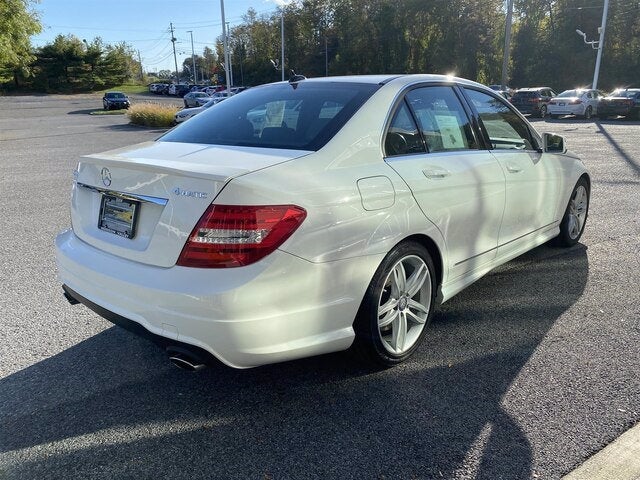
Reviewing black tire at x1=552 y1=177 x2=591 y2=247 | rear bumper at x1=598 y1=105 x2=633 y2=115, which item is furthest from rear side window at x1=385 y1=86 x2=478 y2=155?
rear bumper at x1=598 y1=105 x2=633 y2=115

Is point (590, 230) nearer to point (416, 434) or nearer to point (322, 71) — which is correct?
point (416, 434)

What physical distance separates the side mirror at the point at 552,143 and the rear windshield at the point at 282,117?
2042 mm

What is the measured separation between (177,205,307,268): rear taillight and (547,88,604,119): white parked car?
28.7 metres

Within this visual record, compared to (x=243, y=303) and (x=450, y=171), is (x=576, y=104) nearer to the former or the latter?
(x=450, y=171)

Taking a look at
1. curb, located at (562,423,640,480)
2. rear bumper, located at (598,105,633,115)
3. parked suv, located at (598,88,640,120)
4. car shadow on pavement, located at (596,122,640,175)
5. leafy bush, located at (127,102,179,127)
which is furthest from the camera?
leafy bush, located at (127,102,179,127)

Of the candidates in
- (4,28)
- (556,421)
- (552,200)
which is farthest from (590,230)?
(4,28)

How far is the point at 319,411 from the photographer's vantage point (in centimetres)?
268

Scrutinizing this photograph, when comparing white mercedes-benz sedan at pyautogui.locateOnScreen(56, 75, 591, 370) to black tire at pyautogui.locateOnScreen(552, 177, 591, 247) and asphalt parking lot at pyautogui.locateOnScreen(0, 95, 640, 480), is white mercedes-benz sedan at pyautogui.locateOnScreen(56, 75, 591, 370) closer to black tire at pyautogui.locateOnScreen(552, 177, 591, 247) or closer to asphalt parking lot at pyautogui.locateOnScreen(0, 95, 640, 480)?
asphalt parking lot at pyautogui.locateOnScreen(0, 95, 640, 480)

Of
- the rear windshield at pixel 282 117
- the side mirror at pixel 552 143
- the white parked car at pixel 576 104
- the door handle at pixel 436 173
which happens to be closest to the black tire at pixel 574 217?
the side mirror at pixel 552 143

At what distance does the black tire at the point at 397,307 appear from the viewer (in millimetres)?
2760

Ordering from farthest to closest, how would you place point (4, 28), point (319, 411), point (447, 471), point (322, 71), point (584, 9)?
point (322, 71), point (584, 9), point (4, 28), point (319, 411), point (447, 471)

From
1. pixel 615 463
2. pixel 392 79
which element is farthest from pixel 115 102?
pixel 615 463

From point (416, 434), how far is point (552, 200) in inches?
114

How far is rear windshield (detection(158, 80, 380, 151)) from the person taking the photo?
2.87 m
